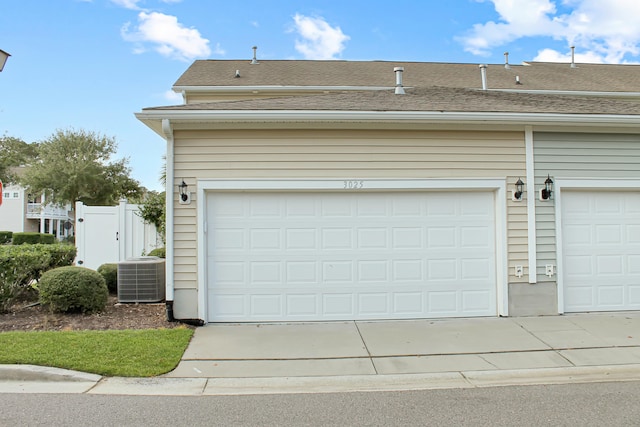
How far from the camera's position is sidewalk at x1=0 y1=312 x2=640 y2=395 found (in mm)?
4379

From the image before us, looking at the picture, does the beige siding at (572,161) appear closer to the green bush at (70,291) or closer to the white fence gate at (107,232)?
the green bush at (70,291)

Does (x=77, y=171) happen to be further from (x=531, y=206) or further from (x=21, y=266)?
(x=531, y=206)

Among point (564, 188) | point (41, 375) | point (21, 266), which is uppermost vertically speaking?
point (564, 188)

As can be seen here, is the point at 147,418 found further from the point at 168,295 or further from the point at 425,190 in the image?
the point at 425,190

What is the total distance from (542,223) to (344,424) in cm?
511

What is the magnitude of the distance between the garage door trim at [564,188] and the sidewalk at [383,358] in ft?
1.88

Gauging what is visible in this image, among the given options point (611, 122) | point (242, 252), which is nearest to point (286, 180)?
point (242, 252)

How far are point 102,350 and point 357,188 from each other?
4.15 meters

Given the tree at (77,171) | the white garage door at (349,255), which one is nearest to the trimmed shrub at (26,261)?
the white garage door at (349,255)

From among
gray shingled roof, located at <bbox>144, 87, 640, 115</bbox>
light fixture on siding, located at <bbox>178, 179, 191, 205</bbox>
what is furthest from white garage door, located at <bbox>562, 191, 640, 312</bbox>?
light fixture on siding, located at <bbox>178, 179, 191, 205</bbox>

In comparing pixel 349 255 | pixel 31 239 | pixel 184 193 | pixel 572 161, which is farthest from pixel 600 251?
pixel 31 239

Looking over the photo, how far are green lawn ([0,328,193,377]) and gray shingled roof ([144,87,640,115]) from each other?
10.9ft

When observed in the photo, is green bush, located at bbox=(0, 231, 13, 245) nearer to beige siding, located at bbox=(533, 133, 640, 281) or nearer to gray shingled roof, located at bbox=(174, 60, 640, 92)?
gray shingled roof, located at bbox=(174, 60, 640, 92)

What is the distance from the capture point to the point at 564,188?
7.00 m
